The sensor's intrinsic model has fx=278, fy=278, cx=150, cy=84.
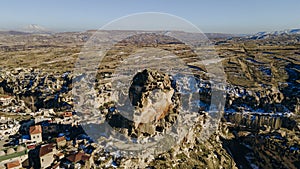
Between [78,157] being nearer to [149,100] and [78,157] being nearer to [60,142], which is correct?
[60,142]

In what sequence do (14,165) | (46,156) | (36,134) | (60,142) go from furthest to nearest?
1. (36,134)
2. (60,142)
3. (46,156)
4. (14,165)

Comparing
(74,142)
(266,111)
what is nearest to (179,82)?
(266,111)

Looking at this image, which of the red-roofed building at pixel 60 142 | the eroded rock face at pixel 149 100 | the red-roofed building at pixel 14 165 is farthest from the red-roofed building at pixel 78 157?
the eroded rock face at pixel 149 100

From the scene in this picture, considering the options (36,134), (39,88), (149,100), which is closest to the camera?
(36,134)

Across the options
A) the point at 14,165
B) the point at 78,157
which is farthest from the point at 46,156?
the point at 78,157

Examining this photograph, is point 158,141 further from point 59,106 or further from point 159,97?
point 59,106

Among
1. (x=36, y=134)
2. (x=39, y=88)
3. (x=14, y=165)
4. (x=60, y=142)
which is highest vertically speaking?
(x=36, y=134)

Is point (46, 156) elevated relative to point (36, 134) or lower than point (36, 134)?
lower

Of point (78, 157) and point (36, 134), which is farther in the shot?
point (36, 134)

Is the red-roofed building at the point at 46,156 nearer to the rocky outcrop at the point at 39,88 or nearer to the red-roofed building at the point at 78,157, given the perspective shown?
the red-roofed building at the point at 78,157
